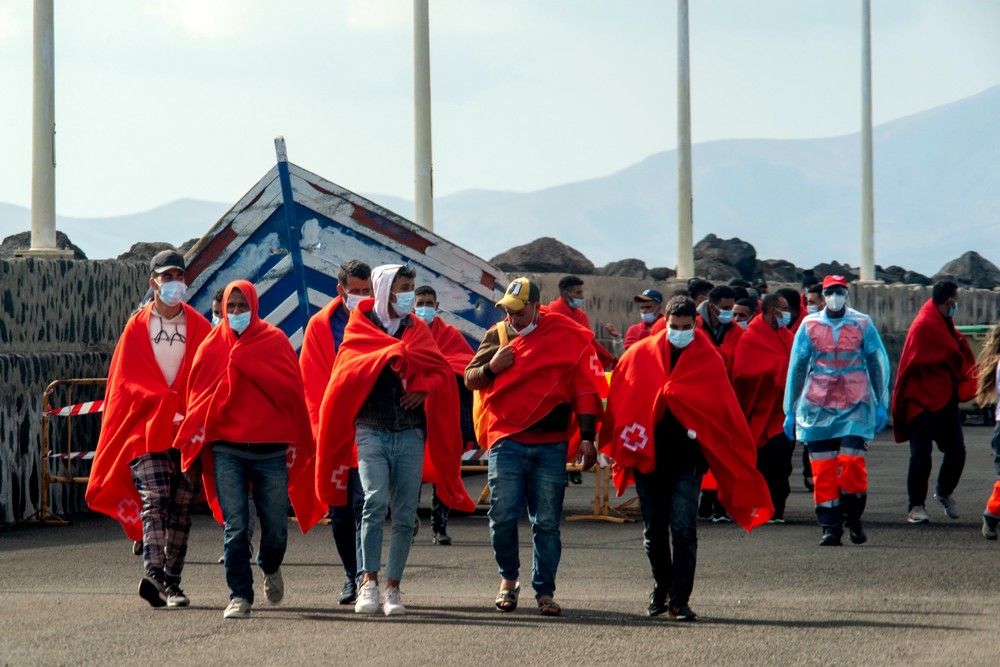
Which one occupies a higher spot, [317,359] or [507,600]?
[317,359]

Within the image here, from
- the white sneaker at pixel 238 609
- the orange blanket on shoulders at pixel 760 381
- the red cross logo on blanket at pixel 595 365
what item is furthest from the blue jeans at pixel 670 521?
the orange blanket on shoulders at pixel 760 381

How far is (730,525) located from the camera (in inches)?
650

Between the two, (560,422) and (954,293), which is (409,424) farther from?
(954,293)

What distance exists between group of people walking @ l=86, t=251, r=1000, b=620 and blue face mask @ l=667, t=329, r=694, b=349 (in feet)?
0.04

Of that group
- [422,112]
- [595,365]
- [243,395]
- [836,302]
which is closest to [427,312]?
[836,302]

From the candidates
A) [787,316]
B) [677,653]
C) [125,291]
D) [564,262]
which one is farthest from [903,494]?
[564,262]

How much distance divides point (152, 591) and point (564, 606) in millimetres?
2160

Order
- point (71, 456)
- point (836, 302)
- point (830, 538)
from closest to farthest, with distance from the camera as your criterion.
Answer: point (836, 302), point (830, 538), point (71, 456)

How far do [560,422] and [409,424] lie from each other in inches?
31.8

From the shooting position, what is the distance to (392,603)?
10.8 meters

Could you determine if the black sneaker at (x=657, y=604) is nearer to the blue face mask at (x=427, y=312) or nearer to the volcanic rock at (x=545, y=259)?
the blue face mask at (x=427, y=312)

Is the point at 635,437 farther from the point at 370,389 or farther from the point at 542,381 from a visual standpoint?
the point at 370,389

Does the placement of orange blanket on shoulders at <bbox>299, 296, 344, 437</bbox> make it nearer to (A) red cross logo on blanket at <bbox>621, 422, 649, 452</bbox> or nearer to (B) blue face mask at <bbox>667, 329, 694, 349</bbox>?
(A) red cross logo on blanket at <bbox>621, 422, 649, 452</bbox>

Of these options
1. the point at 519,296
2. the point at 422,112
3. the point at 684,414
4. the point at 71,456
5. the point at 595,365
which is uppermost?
the point at 422,112
